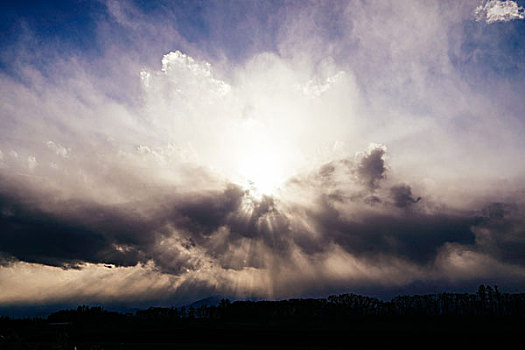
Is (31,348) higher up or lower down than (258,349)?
higher up

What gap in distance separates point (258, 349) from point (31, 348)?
240 feet

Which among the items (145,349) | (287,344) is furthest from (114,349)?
(287,344)

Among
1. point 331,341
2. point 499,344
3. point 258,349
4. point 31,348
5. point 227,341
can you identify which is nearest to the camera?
point 31,348

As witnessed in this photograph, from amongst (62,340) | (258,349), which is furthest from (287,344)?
(62,340)

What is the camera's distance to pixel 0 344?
17.1m

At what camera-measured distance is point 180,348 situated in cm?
8744

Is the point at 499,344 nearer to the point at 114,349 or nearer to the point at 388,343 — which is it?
the point at 388,343

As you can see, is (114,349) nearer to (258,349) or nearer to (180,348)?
(180,348)

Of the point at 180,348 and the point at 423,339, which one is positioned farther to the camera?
the point at 423,339

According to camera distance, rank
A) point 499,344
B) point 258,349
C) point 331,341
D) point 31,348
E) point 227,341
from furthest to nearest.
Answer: point 227,341 < point 331,341 < point 499,344 < point 258,349 < point 31,348

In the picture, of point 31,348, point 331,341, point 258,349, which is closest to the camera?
point 31,348

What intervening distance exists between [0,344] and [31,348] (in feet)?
5.98

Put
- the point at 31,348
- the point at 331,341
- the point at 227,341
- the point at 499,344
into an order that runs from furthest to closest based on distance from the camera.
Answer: the point at 227,341
the point at 331,341
the point at 499,344
the point at 31,348

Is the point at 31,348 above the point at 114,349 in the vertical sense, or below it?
above
